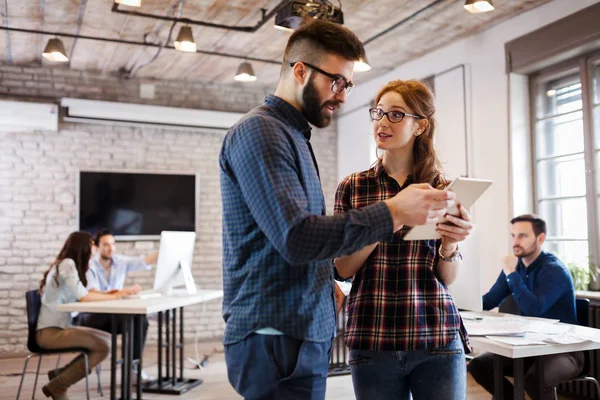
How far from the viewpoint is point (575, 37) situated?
4.57 metres

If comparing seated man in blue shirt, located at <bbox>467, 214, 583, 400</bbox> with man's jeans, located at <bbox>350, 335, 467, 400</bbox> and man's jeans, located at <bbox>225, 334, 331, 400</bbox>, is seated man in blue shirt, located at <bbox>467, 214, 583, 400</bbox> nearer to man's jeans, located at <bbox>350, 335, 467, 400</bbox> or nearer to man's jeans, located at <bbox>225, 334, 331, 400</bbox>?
man's jeans, located at <bbox>350, 335, 467, 400</bbox>

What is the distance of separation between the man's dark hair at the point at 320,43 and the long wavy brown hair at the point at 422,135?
1.34ft

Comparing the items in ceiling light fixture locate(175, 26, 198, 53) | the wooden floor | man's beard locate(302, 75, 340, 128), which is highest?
ceiling light fixture locate(175, 26, 198, 53)

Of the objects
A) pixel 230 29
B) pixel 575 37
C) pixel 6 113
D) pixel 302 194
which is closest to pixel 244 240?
pixel 302 194

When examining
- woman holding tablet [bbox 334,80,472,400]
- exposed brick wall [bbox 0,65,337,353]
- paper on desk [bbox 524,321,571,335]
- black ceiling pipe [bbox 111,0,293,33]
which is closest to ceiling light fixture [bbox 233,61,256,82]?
black ceiling pipe [bbox 111,0,293,33]

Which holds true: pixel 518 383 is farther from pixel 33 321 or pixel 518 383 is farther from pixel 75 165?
pixel 75 165

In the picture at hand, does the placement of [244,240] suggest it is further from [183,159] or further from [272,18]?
[183,159]

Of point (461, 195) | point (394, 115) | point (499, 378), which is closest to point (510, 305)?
point (499, 378)

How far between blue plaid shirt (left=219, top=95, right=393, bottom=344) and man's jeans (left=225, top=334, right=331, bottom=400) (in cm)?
3

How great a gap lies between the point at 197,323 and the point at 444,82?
4.00 m

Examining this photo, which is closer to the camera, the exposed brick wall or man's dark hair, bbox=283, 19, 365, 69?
man's dark hair, bbox=283, 19, 365, 69

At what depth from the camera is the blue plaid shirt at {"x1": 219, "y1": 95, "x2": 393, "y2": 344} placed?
1176 millimetres

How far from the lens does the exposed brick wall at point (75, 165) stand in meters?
6.53

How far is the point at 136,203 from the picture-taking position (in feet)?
23.1
